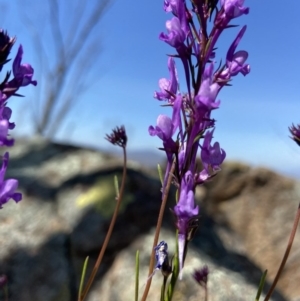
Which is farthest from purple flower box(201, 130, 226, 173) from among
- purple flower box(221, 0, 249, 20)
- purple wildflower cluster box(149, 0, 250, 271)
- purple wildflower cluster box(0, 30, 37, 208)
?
purple wildflower cluster box(0, 30, 37, 208)

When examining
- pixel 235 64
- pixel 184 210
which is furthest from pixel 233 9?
pixel 184 210

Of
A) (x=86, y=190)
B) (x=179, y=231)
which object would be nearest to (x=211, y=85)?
(x=179, y=231)

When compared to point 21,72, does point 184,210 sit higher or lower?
lower

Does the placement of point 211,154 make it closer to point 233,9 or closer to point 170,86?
point 170,86

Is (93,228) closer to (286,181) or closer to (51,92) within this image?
(286,181)

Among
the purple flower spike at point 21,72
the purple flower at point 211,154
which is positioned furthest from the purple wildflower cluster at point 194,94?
the purple flower spike at point 21,72

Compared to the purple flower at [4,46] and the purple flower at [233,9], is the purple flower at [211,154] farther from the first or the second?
the purple flower at [4,46]
